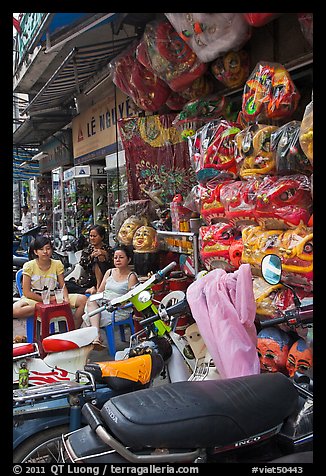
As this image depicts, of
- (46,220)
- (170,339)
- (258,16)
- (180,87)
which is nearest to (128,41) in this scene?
(180,87)

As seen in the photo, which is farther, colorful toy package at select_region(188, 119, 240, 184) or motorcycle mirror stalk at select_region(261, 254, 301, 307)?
Answer: colorful toy package at select_region(188, 119, 240, 184)

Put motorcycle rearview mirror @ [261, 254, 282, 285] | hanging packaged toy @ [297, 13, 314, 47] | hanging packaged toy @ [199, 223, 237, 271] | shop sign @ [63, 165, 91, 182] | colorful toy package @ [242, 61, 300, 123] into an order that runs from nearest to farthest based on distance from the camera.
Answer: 1. motorcycle rearview mirror @ [261, 254, 282, 285]
2. hanging packaged toy @ [297, 13, 314, 47]
3. colorful toy package @ [242, 61, 300, 123]
4. hanging packaged toy @ [199, 223, 237, 271]
5. shop sign @ [63, 165, 91, 182]

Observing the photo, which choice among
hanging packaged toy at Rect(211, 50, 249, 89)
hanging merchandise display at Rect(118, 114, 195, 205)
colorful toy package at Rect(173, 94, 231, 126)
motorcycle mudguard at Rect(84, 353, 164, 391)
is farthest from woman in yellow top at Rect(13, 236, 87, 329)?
hanging packaged toy at Rect(211, 50, 249, 89)

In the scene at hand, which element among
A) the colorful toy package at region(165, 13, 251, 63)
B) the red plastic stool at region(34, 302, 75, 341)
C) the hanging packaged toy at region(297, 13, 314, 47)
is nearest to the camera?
the hanging packaged toy at region(297, 13, 314, 47)

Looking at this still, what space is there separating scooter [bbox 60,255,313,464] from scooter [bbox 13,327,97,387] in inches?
47.5

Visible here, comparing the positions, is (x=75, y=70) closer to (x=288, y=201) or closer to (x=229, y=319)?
(x=288, y=201)

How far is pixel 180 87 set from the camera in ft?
15.7

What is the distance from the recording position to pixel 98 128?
9.34 metres

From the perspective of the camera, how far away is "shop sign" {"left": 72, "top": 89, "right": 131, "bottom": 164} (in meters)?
7.91

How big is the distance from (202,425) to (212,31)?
10.0 feet

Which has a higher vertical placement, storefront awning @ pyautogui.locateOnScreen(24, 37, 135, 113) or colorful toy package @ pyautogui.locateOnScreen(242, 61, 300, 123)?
storefront awning @ pyautogui.locateOnScreen(24, 37, 135, 113)

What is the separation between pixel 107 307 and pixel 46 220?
12786mm

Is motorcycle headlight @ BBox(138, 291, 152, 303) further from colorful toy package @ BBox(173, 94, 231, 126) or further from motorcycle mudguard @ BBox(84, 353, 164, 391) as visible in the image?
colorful toy package @ BBox(173, 94, 231, 126)

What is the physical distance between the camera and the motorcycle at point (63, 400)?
250cm
